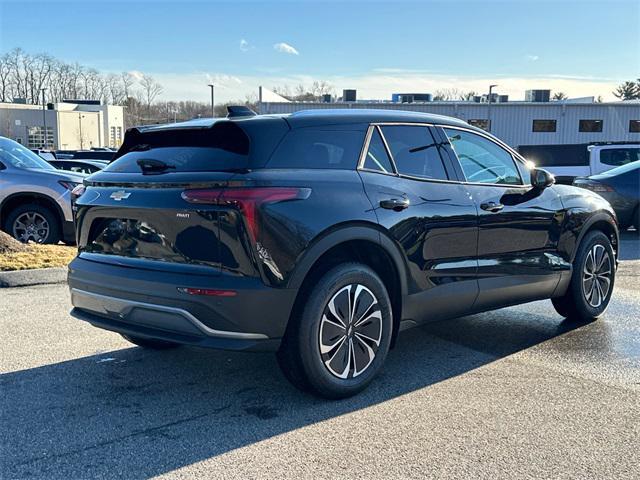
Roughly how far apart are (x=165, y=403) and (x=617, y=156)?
16.4 meters

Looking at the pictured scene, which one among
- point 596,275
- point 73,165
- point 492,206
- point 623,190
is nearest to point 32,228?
point 73,165

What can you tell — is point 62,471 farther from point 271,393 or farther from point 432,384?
point 432,384

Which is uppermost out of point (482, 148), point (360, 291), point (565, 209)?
point (482, 148)

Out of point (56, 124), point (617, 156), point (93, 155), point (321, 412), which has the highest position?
point (56, 124)

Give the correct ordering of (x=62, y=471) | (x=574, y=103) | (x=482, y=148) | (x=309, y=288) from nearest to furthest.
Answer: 1. (x=62, y=471)
2. (x=309, y=288)
3. (x=482, y=148)
4. (x=574, y=103)

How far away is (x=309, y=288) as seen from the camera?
3.85 m

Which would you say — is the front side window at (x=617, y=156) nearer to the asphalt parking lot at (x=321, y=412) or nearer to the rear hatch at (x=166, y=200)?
the asphalt parking lot at (x=321, y=412)

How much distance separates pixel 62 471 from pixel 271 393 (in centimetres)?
142

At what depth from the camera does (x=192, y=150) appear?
3922 mm

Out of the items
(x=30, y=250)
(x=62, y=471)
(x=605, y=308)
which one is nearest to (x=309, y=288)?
(x=62, y=471)

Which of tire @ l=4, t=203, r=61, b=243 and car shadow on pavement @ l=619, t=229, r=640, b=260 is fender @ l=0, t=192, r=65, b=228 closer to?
tire @ l=4, t=203, r=61, b=243

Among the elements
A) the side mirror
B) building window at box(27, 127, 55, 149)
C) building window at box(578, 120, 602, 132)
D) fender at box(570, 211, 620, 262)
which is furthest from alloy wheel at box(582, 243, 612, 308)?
building window at box(27, 127, 55, 149)

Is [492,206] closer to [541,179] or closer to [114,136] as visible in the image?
[541,179]

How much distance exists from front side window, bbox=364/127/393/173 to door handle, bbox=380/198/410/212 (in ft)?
0.76
